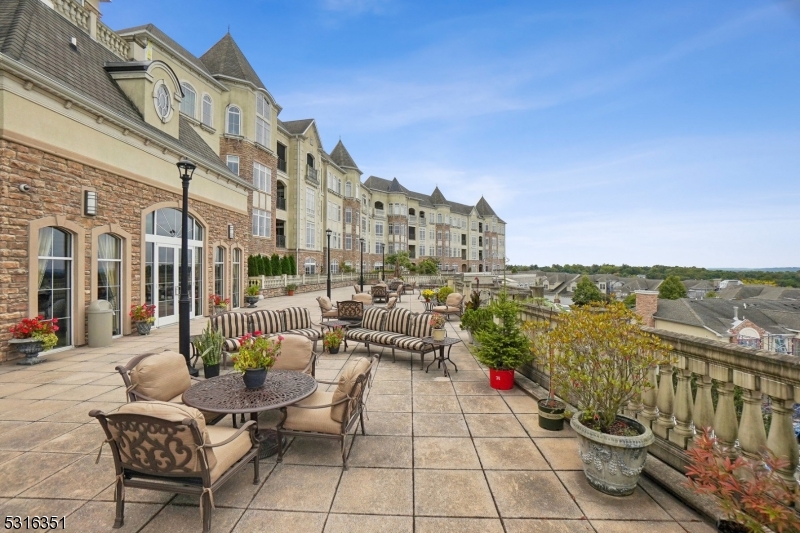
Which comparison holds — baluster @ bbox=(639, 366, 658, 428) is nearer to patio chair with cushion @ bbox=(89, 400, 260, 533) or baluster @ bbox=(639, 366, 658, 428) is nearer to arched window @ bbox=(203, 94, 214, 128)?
patio chair with cushion @ bbox=(89, 400, 260, 533)

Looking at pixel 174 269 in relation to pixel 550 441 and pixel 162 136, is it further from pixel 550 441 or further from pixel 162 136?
pixel 550 441

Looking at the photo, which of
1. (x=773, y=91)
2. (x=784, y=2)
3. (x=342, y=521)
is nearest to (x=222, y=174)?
(x=342, y=521)

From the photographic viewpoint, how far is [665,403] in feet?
11.8

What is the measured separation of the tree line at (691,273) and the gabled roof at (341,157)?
3932 centimetres

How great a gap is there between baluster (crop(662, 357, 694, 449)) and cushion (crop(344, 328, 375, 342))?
600 cm

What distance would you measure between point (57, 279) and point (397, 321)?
8.37m

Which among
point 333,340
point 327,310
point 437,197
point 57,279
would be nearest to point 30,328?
point 57,279

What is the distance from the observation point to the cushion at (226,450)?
2828mm

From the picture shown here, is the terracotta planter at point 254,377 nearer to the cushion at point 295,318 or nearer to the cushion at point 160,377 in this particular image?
the cushion at point 160,377

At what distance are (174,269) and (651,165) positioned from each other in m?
20.7

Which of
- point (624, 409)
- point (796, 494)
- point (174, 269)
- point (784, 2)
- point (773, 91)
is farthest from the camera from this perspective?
point (174, 269)

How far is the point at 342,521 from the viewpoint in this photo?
2.84 m

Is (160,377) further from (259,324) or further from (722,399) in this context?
(722,399)

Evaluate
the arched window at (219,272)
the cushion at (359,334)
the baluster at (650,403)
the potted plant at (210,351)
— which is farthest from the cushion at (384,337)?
the arched window at (219,272)
